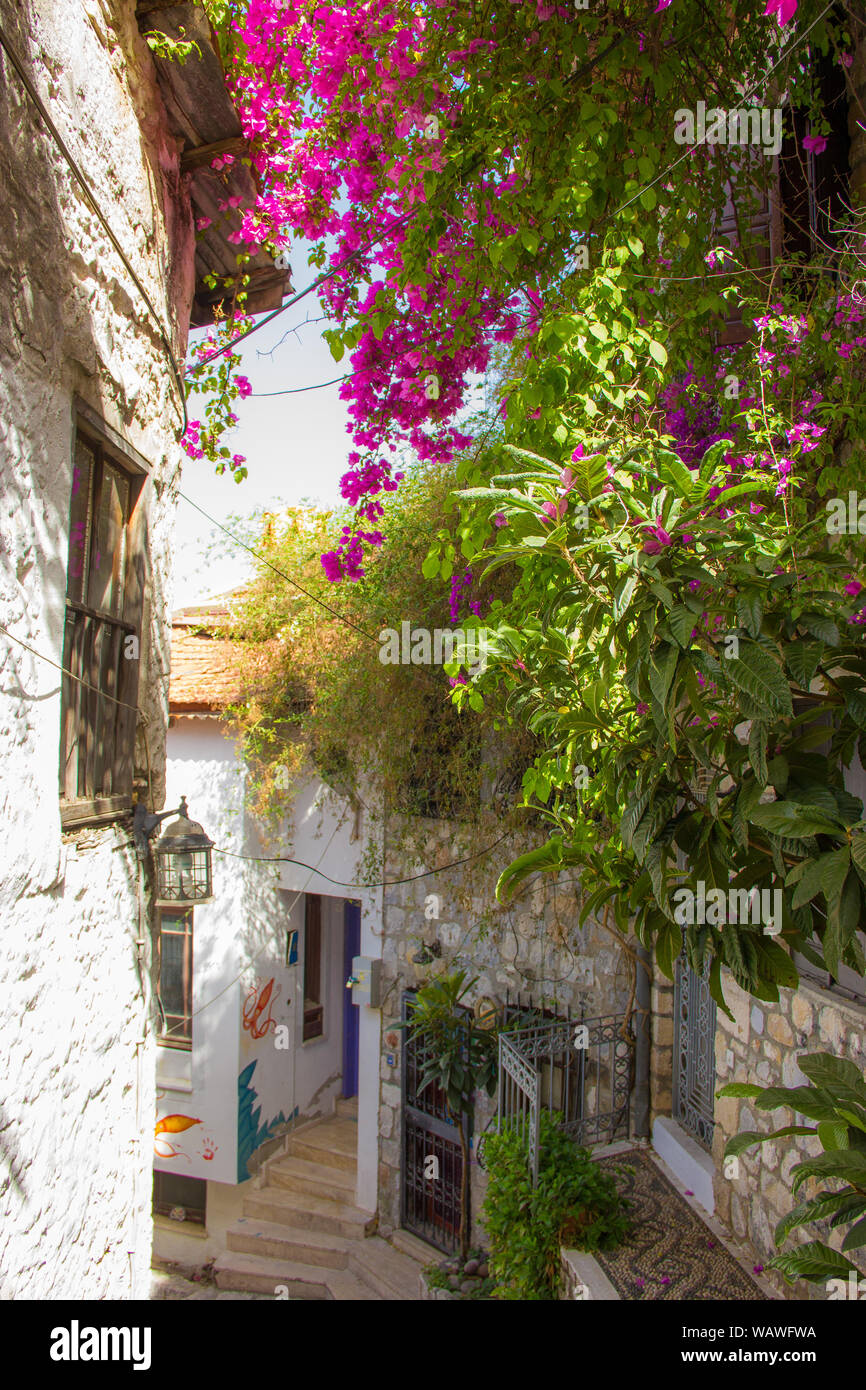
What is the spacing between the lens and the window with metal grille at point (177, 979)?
29.1ft

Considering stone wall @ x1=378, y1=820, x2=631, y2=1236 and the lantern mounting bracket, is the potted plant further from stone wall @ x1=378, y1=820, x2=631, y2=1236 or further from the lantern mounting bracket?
the lantern mounting bracket

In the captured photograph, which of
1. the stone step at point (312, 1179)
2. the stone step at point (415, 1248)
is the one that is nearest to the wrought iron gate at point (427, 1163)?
the stone step at point (415, 1248)

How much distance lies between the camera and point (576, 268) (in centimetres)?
323

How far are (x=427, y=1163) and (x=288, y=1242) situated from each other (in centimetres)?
157

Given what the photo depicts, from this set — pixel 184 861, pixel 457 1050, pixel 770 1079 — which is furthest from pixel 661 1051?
pixel 184 861

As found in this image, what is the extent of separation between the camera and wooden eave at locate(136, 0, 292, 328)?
3.02m

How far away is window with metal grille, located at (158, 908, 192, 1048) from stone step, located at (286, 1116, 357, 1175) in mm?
1611

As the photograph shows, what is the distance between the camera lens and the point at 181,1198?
352 inches

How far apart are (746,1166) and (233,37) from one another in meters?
5.59

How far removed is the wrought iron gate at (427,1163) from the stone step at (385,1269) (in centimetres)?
27

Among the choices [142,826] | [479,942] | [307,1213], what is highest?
[142,826]

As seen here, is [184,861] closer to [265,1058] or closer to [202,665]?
[202,665]
